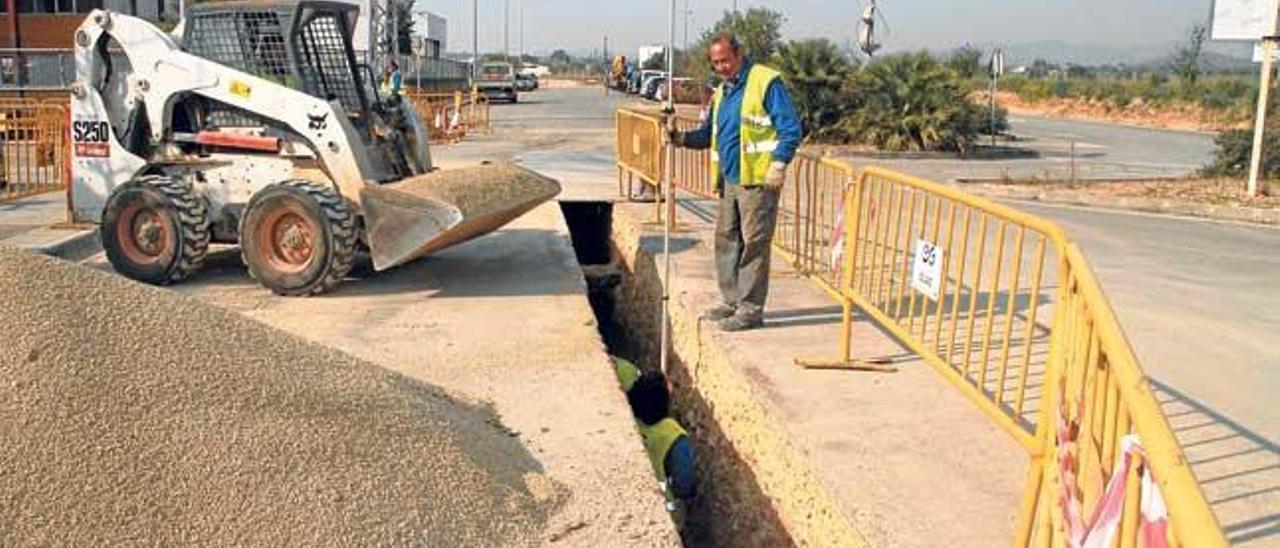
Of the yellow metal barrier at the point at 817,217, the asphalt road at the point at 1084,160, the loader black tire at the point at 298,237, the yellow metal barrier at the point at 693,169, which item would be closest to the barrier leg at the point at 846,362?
the yellow metal barrier at the point at 817,217

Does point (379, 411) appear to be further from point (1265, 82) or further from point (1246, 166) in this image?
point (1246, 166)

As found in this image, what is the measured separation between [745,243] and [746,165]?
47 cm

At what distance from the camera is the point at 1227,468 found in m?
4.46

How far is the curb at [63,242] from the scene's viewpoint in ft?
31.2

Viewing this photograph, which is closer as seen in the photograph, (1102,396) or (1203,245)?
(1102,396)

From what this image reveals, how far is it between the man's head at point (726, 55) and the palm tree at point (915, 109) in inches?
708

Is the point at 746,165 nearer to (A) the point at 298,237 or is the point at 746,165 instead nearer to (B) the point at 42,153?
(A) the point at 298,237

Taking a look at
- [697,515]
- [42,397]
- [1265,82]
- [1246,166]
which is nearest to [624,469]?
[697,515]

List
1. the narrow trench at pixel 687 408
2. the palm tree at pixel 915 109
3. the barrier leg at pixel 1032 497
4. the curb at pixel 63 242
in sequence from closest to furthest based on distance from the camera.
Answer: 1. the barrier leg at pixel 1032 497
2. the narrow trench at pixel 687 408
3. the curb at pixel 63 242
4. the palm tree at pixel 915 109

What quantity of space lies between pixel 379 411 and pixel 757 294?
9.25ft

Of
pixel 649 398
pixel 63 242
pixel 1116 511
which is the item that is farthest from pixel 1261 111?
pixel 1116 511

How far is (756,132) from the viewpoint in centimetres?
621

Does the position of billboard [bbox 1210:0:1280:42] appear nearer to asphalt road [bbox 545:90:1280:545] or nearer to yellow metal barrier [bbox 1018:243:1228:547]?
asphalt road [bbox 545:90:1280:545]

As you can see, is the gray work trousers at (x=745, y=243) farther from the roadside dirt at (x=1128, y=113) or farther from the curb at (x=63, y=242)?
the roadside dirt at (x=1128, y=113)
